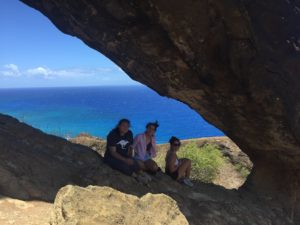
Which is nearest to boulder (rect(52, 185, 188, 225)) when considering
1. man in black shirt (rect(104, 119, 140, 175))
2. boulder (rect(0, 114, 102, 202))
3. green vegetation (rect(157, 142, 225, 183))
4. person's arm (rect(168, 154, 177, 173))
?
boulder (rect(0, 114, 102, 202))

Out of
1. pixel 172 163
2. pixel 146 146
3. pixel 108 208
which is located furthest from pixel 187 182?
pixel 108 208

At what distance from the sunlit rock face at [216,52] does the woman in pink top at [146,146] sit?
1361 mm

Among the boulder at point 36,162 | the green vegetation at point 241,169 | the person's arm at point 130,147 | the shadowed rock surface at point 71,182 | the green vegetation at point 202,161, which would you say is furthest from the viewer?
the green vegetation at point 241,169

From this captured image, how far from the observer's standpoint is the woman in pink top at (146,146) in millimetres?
10133

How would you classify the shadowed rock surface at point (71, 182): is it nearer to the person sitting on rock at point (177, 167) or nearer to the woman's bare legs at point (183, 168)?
the person sitting on rock at point (177, 167)

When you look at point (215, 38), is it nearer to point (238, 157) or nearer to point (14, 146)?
point (14, 146)

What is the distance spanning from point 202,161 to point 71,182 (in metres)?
→ 10.8

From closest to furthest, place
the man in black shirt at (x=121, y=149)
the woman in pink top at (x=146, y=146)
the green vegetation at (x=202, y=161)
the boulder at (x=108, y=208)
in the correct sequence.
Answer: the boulder at (x=108, y=208) < the man in black shirt at (x=121, y=149) < the woman in pink top at (x=146, y=146) < the green vegetation at (x=202, y=161)

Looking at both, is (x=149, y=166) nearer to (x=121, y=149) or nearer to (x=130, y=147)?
(x=130, y=147)

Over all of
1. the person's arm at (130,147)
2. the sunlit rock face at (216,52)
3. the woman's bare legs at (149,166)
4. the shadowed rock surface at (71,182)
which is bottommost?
the shadowed rock surface at (71,182)

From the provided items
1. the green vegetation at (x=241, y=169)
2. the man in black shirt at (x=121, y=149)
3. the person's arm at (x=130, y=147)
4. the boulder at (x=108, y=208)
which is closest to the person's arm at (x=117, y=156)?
the man in black shirt at (x=121, y=149)

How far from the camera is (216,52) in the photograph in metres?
9.58

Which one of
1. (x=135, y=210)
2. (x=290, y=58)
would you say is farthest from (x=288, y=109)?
(x=135, y=210)

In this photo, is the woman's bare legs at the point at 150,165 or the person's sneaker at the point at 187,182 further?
the person's sneaker at the point at 187,182
